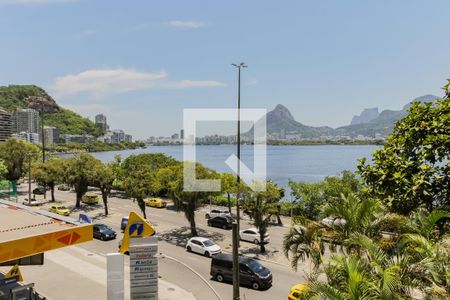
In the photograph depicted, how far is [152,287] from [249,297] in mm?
9292

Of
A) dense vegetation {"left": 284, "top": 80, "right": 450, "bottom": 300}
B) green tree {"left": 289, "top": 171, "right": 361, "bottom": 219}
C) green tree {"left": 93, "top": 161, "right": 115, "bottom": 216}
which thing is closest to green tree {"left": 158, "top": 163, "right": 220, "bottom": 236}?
green tree {"left": 289, "top": 171, "right": 361, "bottom": 219}

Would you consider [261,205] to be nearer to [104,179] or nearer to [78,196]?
[104,179]

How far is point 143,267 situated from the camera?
28.0 ft

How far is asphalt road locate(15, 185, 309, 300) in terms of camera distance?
1766 cm

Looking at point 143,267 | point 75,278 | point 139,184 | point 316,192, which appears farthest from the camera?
point 316,192

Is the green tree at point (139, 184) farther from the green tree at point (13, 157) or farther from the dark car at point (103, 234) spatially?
the green tree at point (13, 157)

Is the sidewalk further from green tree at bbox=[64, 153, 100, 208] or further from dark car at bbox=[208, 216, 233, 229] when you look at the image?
green tree at bbox=[64, 153, 100, 208]

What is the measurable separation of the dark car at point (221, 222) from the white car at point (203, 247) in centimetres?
717

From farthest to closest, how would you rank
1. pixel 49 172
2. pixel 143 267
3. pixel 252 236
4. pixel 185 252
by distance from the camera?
pixel 49 172, pixel 252 236, pixel 185 252, pixel 143 267

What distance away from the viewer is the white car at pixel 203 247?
906 inches

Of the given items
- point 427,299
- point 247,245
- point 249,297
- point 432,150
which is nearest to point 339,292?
point 427,299

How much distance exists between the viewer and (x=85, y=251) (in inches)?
958

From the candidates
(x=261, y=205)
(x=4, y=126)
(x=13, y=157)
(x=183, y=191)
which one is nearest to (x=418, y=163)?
(x=261, y=205)

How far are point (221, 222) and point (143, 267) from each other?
2300 cm
